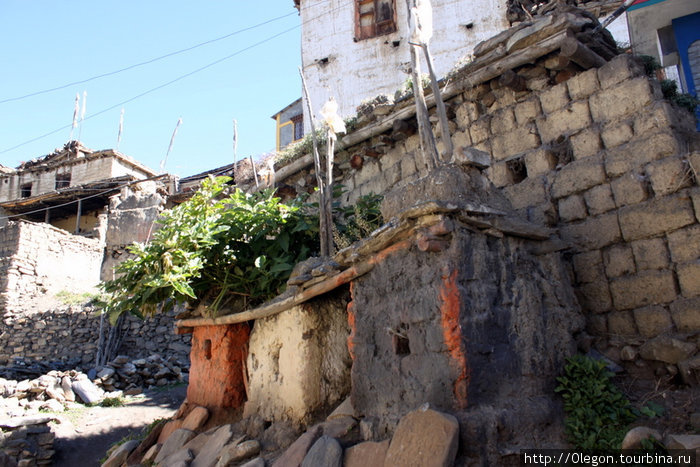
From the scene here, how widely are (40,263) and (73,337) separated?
381 cm

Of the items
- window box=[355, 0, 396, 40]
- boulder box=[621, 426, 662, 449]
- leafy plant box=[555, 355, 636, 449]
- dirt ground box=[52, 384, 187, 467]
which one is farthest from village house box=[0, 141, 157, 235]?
boulder box=[621, 426, 662, 449]

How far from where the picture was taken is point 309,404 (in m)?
4.07

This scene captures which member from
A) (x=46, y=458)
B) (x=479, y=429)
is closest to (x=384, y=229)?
(x=479, y=429)

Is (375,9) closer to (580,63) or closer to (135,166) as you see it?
(580,63)

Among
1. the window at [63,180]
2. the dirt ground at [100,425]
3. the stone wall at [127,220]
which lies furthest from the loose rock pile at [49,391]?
the window at [63,180]

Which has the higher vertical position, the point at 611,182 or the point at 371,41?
the point at 371,41

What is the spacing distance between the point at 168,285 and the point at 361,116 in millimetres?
2996

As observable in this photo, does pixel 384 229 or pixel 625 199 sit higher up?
pixel 625 199

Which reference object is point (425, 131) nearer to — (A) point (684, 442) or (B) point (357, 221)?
(B) point (357, 221)

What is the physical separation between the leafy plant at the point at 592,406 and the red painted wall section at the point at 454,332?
0.68 meters

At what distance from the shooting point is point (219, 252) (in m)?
5.05

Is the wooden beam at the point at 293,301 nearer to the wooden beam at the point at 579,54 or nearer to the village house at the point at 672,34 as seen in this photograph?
the wooden beam at the point at 579,54

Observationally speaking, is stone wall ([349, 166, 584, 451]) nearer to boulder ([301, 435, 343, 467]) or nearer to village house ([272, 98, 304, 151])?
boulder ([301, 435, 343, 467])

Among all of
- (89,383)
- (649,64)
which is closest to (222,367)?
(649,64)
